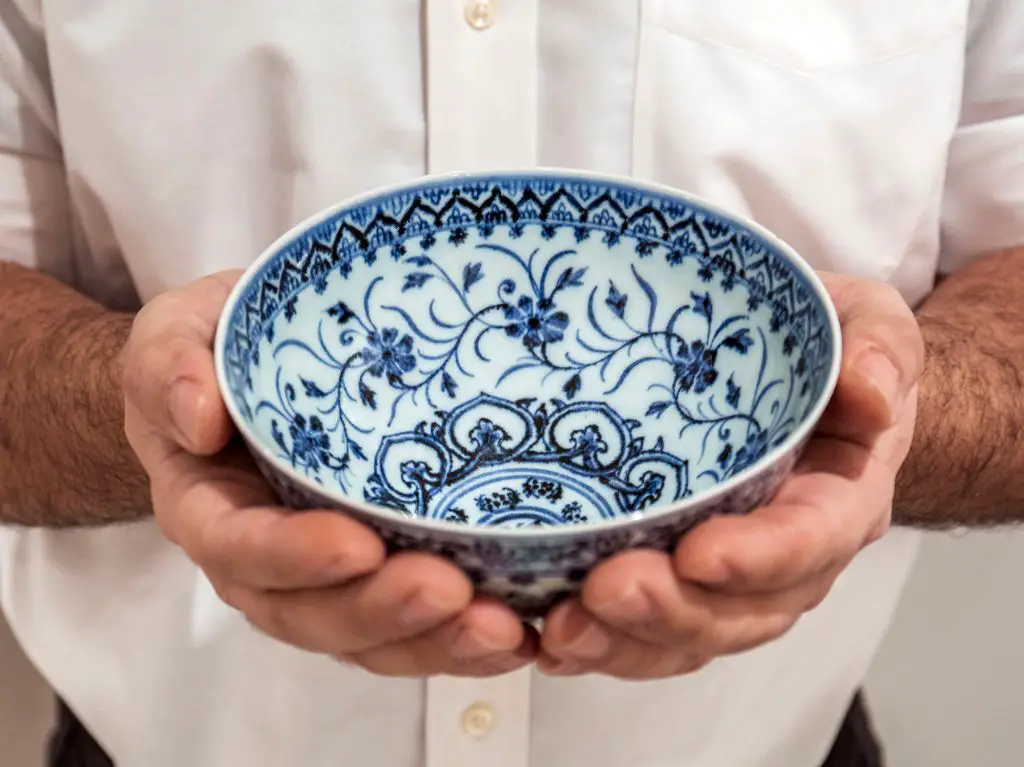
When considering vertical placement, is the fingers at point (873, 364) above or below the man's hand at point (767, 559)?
above

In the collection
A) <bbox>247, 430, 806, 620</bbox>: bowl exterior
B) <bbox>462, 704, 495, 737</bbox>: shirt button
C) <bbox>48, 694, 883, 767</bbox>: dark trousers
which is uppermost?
<bbox>247, 430, 806, 620</bbox>: bowl exterior

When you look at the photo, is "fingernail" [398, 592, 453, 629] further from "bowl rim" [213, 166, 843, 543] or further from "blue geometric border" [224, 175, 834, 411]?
"blue geometric border" [224, 175, 834, 411]

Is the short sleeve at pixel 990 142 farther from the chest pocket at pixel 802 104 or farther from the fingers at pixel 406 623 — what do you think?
the fingers at pixel 406 623

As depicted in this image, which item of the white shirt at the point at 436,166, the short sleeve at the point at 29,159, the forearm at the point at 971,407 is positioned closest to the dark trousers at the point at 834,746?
the white shirt at the point at 436,166

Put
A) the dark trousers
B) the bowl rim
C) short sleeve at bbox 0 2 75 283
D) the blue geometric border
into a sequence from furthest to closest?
1. the dark trousers
2. short sleeve at bbox 0 2 75 283
3. the blue geometric border
4. the bowl rim

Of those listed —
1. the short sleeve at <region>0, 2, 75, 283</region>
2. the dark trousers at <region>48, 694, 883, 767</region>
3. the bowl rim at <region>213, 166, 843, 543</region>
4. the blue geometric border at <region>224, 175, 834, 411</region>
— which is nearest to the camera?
the bowl rim at <region>213, 166, 843, 543</region>

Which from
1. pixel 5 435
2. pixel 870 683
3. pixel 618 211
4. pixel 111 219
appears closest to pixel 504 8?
pixel 618 211

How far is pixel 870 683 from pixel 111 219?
899 millimetres

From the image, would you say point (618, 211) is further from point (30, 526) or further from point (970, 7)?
point (30, 526)

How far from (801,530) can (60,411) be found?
1.31 feet

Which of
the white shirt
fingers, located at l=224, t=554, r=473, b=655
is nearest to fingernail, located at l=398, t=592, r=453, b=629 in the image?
fingers, located at l=224, t=554, r=473, b=655

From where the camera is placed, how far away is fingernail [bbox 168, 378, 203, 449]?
1.01 ft

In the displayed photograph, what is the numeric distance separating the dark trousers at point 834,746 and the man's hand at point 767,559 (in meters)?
0.40

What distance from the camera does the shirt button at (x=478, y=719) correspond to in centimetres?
52
